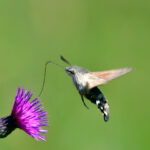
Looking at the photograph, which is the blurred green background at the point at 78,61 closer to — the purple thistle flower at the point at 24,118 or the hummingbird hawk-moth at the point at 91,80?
the purple thistle flower at the point at 24,118

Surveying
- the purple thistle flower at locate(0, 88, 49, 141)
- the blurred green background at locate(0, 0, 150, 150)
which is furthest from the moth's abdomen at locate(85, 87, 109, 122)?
the blurred green background at locate(0, 0, 150, 150)

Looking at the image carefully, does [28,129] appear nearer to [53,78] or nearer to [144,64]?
[53,78]

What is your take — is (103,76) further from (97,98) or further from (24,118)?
(24,118)

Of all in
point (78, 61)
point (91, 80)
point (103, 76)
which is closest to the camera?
point (103, 76)

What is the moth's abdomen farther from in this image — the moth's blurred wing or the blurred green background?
the blurred green background

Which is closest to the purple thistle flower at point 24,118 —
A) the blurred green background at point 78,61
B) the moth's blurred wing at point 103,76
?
the moth's blurred wing at point 103,76

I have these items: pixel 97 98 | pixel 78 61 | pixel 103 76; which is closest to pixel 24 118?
pixel 97 98
